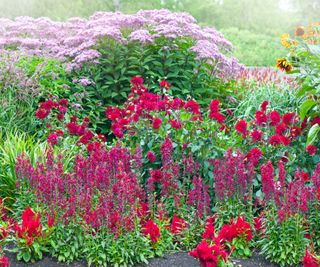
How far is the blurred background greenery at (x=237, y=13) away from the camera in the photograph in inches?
836

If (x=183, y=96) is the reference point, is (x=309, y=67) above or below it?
above

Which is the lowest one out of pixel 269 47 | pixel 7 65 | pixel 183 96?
pixel 269 47

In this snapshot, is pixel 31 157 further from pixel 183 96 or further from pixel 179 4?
pixel 179 4

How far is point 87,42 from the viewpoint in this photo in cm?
770


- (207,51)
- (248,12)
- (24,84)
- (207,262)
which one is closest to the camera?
(207,262)

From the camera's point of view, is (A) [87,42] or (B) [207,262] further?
(A) [87,42]

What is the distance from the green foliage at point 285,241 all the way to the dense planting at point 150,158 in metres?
0.01

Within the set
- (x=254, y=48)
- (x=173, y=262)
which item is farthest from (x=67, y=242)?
(x=254, y=48)

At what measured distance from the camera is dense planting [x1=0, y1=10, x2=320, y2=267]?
13.3ft

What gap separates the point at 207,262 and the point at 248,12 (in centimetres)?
2813

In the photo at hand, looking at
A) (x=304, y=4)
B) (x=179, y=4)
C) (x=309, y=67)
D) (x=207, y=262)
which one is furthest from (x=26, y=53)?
(x=304, y=4)

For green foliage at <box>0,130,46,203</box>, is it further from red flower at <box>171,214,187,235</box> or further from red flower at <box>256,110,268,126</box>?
red flower at <box>256,110,268,126</box>

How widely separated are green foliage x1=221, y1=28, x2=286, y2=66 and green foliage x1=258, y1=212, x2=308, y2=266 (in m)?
16.6

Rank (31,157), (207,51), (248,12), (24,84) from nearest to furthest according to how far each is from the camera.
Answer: (31,157) < (24,84) < (207,51) < (248,12)
